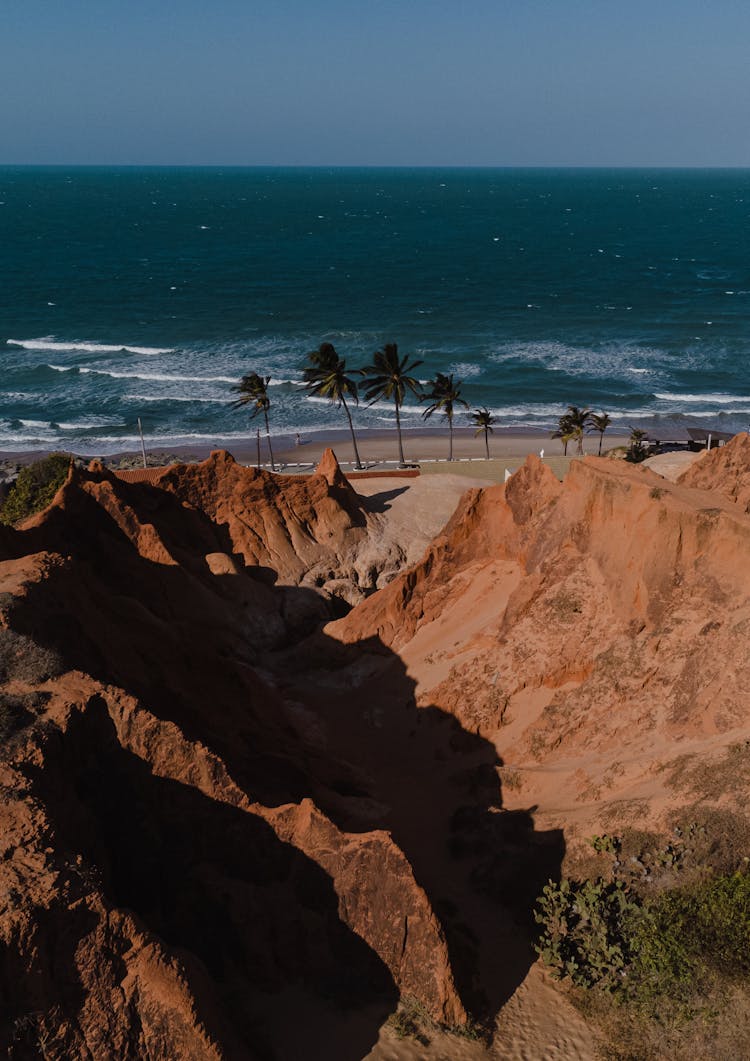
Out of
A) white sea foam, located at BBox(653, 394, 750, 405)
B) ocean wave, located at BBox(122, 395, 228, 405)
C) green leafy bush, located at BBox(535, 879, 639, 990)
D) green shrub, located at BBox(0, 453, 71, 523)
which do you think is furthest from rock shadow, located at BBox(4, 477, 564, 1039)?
white sea foam, located at BBox(653, 394, 750, 405)

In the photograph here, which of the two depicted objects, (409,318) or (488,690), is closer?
(488,690)

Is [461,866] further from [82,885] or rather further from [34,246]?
[34,246]

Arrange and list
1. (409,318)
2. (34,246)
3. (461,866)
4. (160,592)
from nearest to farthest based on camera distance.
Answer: (461,866) → (160,592) → (409,318) → (34,246)

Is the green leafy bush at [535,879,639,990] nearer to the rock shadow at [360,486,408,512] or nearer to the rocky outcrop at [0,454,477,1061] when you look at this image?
the rocky outcrop at [0,454,477,1061]

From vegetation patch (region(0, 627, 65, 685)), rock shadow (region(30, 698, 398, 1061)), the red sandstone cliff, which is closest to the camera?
the red sandstone cliff

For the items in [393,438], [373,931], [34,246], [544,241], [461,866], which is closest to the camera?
[373,931]

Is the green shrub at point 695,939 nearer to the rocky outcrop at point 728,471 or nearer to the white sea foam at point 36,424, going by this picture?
the rocky outcrop at point 728,471

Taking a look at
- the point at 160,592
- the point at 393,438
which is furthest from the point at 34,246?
the point at 160,592
